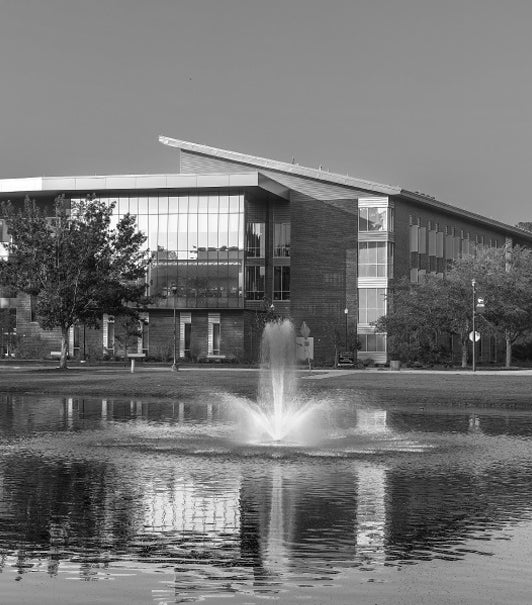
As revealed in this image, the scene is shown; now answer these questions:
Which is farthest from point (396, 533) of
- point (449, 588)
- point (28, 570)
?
point (28, 570)

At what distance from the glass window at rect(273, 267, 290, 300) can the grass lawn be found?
34.0 m

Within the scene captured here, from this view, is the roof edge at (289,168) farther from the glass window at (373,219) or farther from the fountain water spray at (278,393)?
the fountain water spray at (278,393)

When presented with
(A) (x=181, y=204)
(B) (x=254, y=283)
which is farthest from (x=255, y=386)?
(A) (x=181, y=204)

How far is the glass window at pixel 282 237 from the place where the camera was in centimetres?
9112

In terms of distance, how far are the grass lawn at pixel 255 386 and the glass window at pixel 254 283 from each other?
31.5 metres

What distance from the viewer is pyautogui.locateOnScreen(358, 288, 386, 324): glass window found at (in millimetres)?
88562

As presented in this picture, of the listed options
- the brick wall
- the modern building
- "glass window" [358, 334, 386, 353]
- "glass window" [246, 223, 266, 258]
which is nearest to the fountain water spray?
the modern building

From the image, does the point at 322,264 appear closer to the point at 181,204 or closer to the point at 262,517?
the point at 181,204

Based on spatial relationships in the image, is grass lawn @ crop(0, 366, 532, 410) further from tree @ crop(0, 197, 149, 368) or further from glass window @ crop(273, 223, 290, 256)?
glass window @ crop(273, 223, 290, 256)

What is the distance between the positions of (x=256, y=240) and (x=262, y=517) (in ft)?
255

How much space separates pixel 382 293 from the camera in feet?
292

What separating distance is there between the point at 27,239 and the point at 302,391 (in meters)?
25.6

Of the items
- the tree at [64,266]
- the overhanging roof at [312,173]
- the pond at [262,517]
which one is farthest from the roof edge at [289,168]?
the pond at [262,517]

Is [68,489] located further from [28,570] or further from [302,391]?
[302,391]
